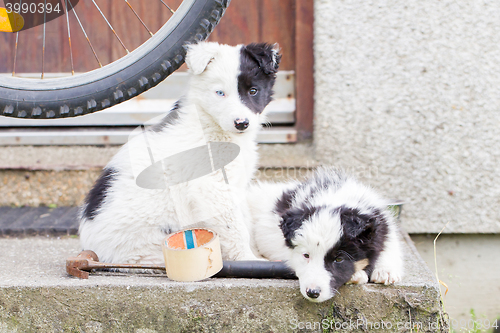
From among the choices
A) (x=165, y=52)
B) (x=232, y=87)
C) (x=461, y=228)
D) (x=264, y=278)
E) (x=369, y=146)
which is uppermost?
(x=165, y=52)

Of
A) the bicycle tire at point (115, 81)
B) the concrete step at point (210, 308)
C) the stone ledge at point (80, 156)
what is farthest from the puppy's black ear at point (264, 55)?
the stone ledge at point (80, 156)

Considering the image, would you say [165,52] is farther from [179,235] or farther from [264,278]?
[264,278]

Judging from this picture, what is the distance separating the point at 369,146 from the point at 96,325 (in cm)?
247

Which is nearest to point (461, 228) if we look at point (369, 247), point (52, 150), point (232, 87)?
point (369, 247)

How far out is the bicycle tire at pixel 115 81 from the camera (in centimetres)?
221

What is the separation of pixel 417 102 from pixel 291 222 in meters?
2.00

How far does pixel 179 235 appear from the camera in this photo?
2146 mm

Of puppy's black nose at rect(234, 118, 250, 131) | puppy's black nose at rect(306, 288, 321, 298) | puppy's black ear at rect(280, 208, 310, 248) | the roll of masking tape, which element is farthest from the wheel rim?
puppy's black nose at rect(306, 288, 321, 298)

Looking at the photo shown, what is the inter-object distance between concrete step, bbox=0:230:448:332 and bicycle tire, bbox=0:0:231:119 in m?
0.87

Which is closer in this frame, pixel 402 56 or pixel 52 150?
pixel 402 56

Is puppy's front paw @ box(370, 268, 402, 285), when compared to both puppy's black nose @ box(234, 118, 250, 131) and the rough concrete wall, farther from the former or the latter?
the rough concrete wall

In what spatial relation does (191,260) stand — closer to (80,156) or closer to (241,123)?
(241,123)

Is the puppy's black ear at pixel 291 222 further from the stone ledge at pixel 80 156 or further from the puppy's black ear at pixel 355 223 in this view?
the stone ledge at pixel 80 156

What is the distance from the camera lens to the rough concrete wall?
340 centimetres
